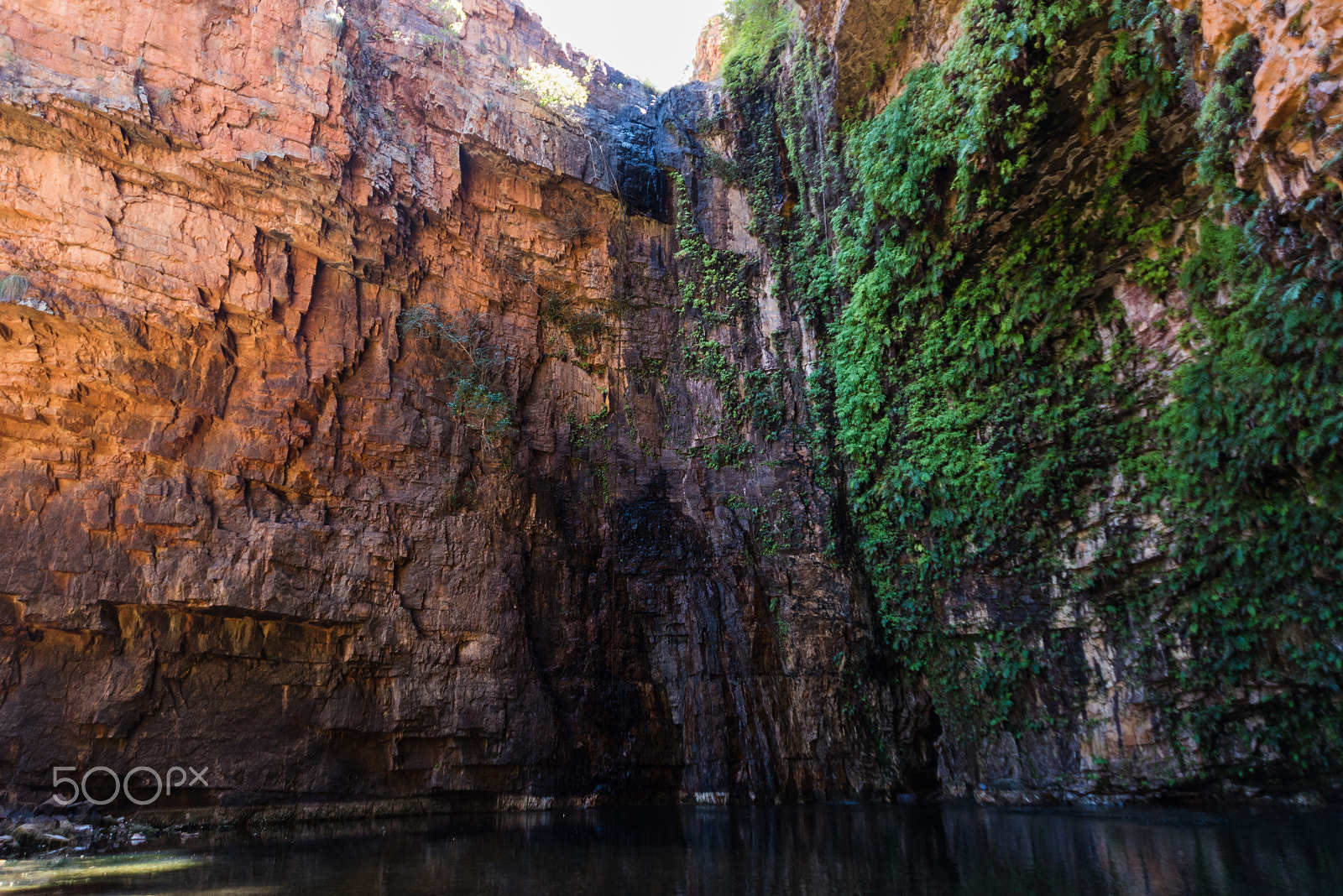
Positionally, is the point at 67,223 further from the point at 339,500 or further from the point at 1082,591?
the point at 1082,591

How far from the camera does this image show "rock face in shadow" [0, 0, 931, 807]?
1009cm

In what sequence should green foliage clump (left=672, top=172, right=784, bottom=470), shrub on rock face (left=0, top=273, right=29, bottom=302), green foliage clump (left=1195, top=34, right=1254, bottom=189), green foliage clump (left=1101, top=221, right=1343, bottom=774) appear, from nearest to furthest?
green foliage clump (left=1195, top=34, right=1254, bottom=189)
green foliage clump (left=1101, top=221, right=1343, bottom=774)
shrub on rock face (left=0, top=273, right=29, bottom=302)
green foliage clump (left=672, top=172, right=784, bottom=470)

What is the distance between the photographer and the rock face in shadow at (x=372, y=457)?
397 inches

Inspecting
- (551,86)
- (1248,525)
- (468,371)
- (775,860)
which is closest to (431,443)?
(468,371)

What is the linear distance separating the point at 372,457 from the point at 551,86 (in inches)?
356

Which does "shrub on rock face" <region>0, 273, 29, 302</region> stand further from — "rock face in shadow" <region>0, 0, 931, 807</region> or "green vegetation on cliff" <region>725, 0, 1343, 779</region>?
"green vegetation on cliff" <region>725, 0, 1343, 779</region>

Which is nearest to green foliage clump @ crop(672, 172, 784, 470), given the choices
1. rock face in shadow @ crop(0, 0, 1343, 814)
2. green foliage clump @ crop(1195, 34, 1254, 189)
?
rock face in shadow @ crop(0, 0, 1343, 814)

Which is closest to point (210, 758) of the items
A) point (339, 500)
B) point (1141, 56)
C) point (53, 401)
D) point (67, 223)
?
point (339, 500)

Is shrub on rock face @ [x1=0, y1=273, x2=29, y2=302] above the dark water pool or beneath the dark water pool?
above

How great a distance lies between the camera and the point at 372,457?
12.4 metres

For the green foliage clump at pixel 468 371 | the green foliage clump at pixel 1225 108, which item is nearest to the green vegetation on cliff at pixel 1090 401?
the green foliage clump at pixel 1225 108

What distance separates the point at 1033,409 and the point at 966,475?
149 centimetres

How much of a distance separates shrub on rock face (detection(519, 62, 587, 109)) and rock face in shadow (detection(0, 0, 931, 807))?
1.47 feet

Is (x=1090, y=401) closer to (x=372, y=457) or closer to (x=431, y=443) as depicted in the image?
(x=431, y=443)
